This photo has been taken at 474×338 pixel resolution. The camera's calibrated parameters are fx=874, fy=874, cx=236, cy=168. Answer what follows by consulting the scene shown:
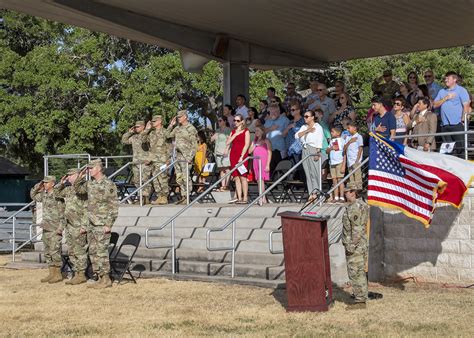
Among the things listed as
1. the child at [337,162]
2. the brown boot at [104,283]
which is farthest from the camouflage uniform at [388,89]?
the brown boot at [104,283]

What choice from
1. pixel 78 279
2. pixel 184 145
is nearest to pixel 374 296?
pixel 78 279

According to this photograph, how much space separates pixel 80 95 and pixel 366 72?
11696 mm

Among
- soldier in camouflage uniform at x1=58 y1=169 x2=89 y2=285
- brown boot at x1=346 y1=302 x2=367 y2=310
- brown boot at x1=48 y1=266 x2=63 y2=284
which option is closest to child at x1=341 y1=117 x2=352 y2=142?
soldier in camouflage uniform at x1=58 y1=169 x2=89 y2=285

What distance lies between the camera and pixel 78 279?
15.4 meters

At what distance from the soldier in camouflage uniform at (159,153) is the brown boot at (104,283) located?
4.83 metres

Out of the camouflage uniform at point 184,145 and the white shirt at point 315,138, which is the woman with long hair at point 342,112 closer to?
the white shirt at point 315,138

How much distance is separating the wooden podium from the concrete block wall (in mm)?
3291

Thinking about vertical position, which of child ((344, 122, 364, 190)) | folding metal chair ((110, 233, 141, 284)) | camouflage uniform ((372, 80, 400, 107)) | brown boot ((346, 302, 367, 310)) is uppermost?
camouflage uniform ((372, 80, 400, 107))

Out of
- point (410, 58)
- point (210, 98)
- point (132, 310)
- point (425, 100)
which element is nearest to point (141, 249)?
point (132, 310)

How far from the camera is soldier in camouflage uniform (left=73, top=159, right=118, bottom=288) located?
1461 centimetres

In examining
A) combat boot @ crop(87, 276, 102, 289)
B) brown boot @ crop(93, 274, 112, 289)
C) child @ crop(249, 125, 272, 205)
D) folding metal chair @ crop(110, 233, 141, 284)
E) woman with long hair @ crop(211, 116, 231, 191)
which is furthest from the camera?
woman with long hair @ crop(211, 116, 231, 191)

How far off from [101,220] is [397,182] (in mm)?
5011

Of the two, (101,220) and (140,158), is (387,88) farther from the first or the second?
(101,220)

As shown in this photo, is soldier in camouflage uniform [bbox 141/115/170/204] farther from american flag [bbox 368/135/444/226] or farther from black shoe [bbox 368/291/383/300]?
black shoe [bbox 368/291/383/300]
